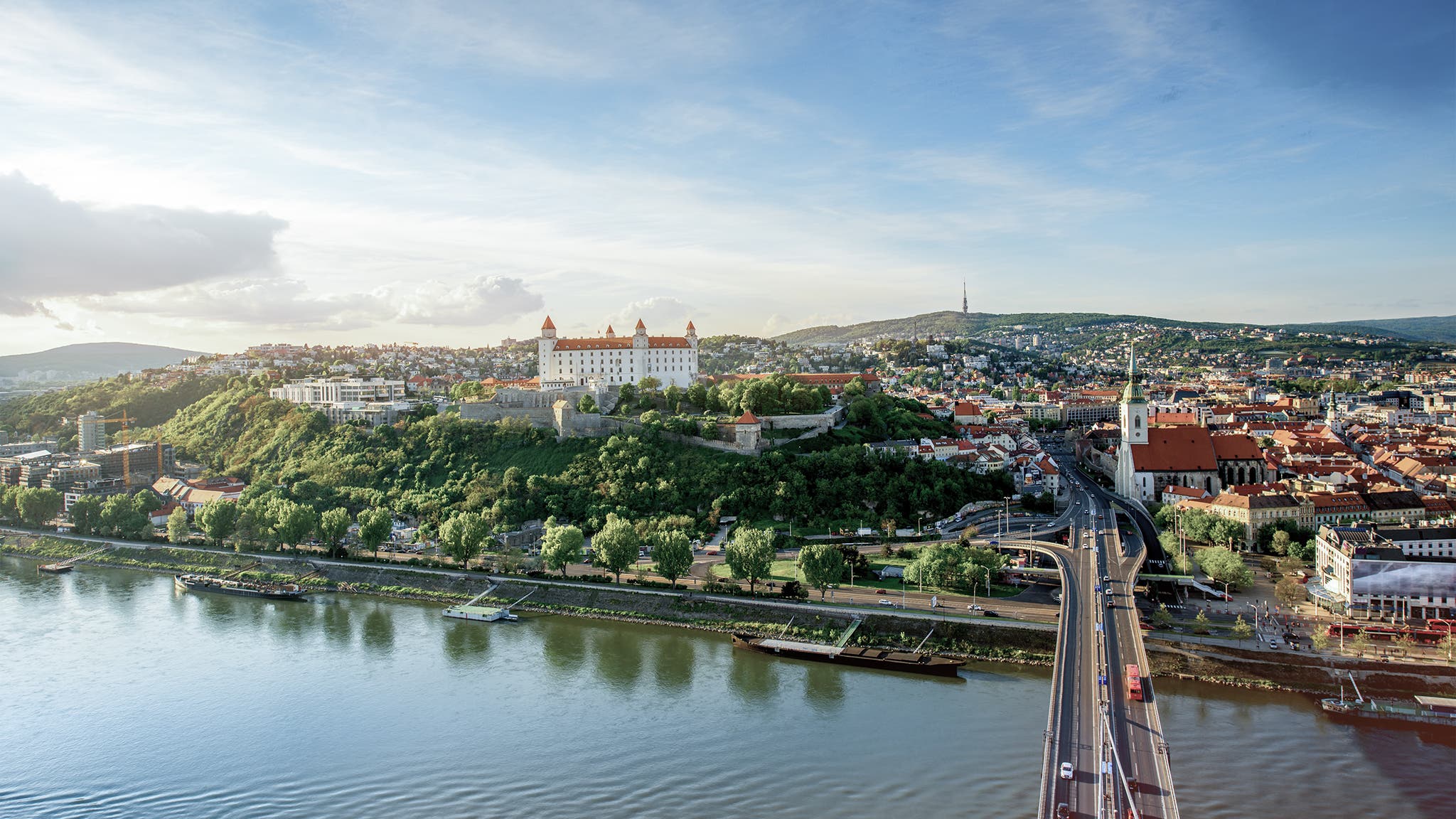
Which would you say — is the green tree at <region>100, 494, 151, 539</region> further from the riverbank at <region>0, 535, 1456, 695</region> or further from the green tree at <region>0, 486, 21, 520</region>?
the green tree at <region>0, 486, 21, 520</region>

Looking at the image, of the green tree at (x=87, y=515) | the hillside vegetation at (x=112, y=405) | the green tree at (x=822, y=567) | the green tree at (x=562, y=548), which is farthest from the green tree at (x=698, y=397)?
the hillside vegetation at (x=112, y=405)

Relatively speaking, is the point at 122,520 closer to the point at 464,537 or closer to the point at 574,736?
the point at 464,537

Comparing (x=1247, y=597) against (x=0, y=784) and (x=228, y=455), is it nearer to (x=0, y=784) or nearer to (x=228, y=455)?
(x=0, y=784)

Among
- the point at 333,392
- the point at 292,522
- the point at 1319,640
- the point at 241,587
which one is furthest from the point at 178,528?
the point at 1319,640

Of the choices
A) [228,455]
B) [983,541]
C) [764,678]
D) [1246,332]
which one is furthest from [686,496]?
[1246,332]

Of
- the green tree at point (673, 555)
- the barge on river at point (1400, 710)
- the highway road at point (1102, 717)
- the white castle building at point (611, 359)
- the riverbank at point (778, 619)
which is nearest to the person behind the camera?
the highway road at point (1102, 717)

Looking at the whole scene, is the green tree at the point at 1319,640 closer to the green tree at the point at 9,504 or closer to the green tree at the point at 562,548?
the green tree at the point at 562,548
